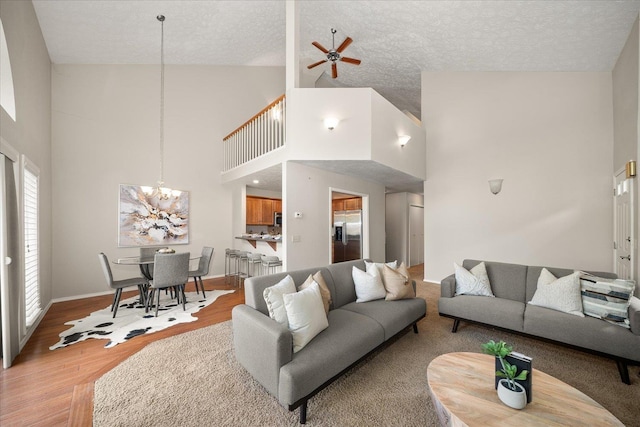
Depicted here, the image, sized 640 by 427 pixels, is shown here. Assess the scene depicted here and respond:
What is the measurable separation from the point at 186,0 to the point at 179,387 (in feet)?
17.7

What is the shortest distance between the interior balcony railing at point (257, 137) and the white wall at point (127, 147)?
1.34 feet

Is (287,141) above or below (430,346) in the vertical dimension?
above

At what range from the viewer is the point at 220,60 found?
6.06 m

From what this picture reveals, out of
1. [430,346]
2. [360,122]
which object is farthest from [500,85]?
[430,346]

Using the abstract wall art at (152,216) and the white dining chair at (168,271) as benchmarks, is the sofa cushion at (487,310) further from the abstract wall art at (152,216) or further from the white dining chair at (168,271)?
the abstract wall art at (152,216)

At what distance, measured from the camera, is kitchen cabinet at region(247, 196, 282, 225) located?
7699mm

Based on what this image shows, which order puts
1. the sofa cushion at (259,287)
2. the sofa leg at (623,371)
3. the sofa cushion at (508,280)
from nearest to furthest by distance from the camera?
the sofa leg at (623,371) → the sofa cushion at (259,287) → the sofa cushion at (508,280)

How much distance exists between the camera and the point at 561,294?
2.72 m

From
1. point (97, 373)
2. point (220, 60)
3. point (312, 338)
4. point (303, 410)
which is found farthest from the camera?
point (220, 60)

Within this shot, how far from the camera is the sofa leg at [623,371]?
7.14 ft

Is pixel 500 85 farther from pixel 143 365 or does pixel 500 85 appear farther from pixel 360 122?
pixel 143 365

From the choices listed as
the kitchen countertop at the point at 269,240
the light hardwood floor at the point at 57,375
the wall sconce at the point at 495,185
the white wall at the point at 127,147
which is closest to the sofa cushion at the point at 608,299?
the wall sconce at the point at 495,185

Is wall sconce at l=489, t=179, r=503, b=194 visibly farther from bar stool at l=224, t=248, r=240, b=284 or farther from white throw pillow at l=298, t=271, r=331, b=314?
bar stool at l=224, t=248, r=240, b=284

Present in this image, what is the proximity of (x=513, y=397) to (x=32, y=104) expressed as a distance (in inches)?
236
